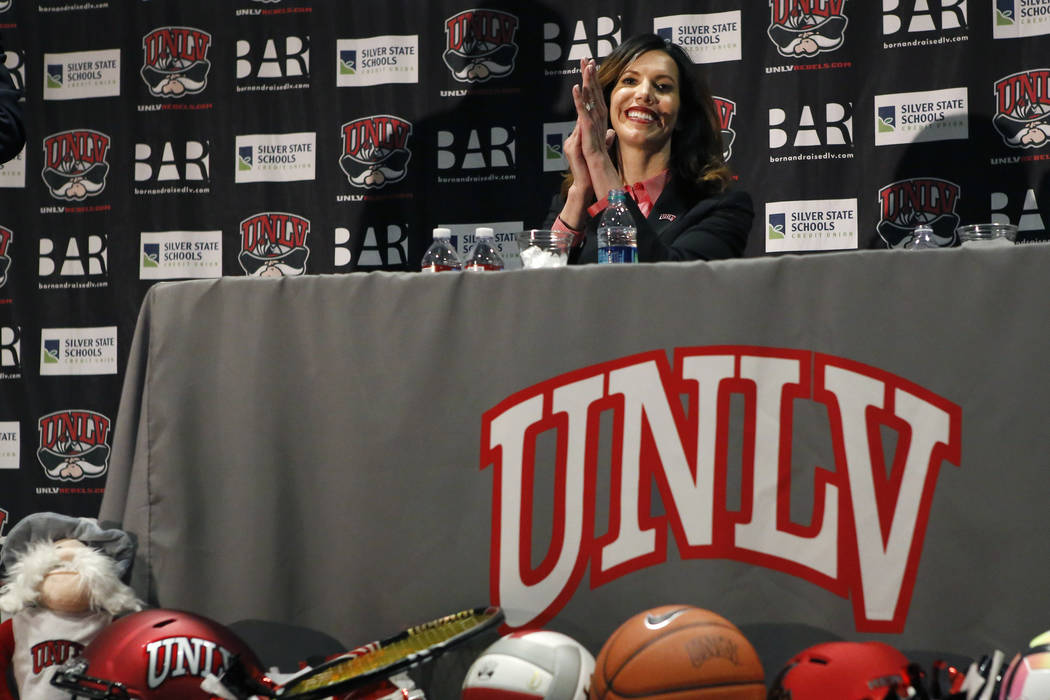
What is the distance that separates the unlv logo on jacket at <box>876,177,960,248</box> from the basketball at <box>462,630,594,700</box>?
2.16 metres

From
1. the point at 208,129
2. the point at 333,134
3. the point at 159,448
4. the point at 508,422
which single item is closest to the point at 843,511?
the point at 508,422

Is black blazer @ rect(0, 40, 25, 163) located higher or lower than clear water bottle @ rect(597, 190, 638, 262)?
higher

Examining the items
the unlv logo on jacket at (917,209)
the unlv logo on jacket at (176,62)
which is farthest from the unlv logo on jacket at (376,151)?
the unlv logo on jacket at (917,209)

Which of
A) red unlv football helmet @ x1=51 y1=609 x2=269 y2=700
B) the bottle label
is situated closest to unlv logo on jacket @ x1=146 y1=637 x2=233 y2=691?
red unlv football helmet @ x1=51 y1=609 x2=269 y2=700

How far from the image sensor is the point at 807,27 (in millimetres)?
3326

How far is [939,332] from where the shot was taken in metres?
1.69

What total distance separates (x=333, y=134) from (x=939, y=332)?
2520 mm

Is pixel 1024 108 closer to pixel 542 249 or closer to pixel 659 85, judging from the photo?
pixel 659 85

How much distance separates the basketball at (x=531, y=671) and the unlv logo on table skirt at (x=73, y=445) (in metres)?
2.54

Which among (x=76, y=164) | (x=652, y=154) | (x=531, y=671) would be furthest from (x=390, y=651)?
(x=76, y=164)

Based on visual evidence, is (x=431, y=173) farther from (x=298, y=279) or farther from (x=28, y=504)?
(x=28, y=504)

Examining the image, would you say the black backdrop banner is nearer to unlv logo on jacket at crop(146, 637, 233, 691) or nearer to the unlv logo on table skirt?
the unlv logo on table skirt

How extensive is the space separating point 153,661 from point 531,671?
0.61 m

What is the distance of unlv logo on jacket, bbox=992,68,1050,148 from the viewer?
3.13m
